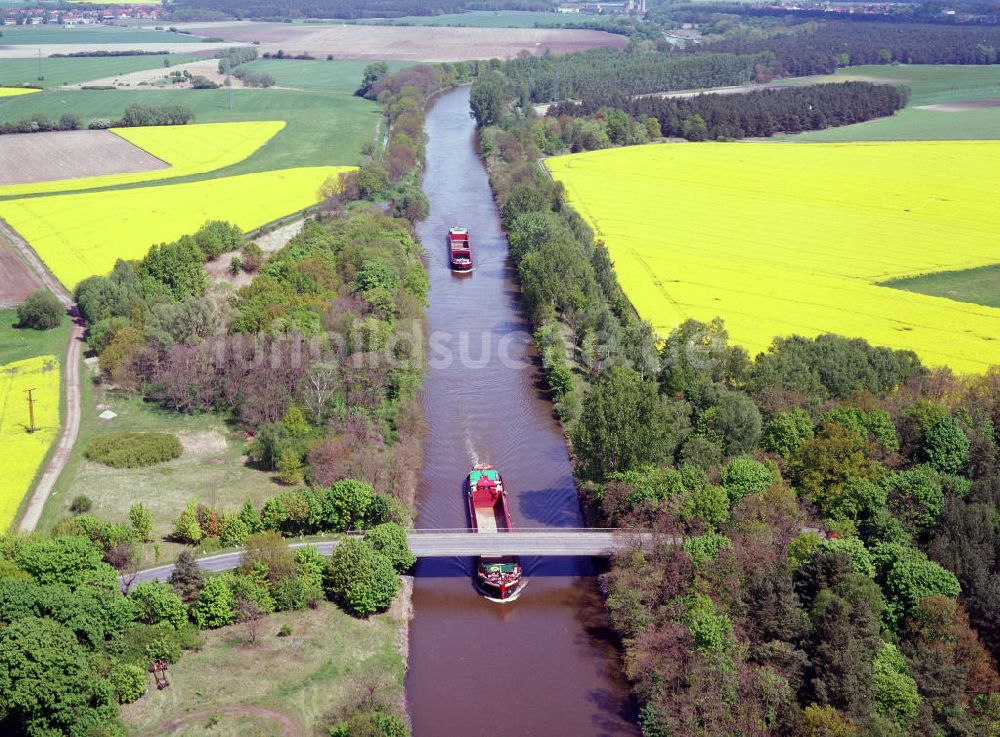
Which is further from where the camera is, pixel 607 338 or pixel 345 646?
pixel 607 338

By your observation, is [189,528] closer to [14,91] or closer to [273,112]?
[273,112]

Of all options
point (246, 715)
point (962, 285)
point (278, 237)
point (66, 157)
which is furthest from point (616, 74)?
point (246, 715)

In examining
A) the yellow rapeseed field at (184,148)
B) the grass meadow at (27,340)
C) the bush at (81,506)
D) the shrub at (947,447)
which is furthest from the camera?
the yellow rapeseed field at (184,148)

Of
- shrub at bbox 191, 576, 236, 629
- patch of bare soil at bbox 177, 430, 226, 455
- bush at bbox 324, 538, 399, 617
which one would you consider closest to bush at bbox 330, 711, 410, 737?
bush at bbox 324, 538, 399, 617

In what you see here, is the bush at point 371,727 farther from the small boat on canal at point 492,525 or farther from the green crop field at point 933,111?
the green crop field at point 933,111

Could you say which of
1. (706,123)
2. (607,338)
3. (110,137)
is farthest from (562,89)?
(607,338)

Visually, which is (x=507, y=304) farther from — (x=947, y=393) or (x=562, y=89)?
(x=562, y=89)

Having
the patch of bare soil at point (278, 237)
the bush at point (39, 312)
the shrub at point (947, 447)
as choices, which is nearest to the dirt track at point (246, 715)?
the shrub at point (947, 447)
